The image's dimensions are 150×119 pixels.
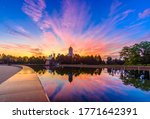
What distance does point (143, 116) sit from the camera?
5.39 meters

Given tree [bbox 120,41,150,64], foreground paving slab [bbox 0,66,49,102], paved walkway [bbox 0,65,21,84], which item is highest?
tree [bbox 120,41,150,64]

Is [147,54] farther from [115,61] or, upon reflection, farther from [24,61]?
[24,61]

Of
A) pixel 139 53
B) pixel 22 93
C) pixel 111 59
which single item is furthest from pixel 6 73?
pixel 111 59

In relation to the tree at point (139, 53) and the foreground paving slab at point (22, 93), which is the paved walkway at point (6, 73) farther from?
the tree at point (139, 53)

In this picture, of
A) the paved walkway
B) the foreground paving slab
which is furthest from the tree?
the foreground paving slab

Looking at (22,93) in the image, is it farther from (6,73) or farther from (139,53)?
(139,53)

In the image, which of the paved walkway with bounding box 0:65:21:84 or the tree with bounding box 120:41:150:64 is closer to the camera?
the paved walkway with bounding box 0:65:21:84

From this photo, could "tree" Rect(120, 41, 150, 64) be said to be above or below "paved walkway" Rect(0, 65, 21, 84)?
above

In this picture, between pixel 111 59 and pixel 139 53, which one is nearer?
pixel 139 53

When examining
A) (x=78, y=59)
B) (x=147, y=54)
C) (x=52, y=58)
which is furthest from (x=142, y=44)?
(x=52, y=58)

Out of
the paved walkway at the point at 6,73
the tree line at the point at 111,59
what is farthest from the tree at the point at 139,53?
the paved walkway at the point at 6,73

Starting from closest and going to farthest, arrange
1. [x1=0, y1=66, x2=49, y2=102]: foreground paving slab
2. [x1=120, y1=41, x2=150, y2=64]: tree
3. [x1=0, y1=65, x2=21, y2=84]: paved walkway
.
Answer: [x1=0, y1=66, x2=49, y2=102]: foreground paving slab → [x1=0, y1=65, x2=21, y2=84]: paved walkway → [x1=120, y1=41, x2=150, y2=64]: tree

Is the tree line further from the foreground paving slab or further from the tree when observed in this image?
the foreground paving slab

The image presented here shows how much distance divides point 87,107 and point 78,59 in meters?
92.2
